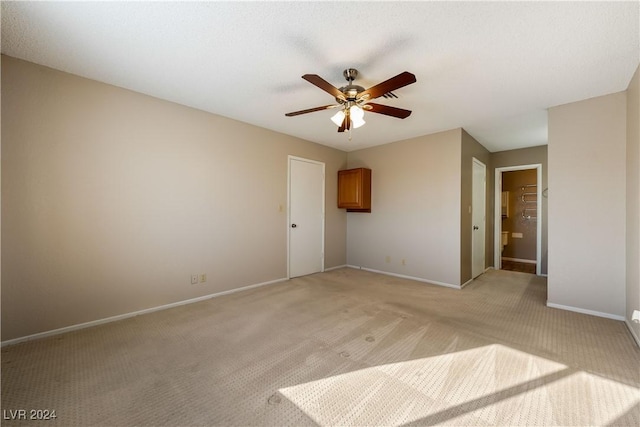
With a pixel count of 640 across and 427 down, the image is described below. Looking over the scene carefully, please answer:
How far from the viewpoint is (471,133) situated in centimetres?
423

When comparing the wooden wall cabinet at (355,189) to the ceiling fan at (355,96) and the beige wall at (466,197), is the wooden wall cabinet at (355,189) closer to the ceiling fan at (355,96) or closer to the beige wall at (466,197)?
the beige wall at (466,197)

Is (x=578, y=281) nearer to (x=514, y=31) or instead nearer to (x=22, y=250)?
(x=514, y=31)

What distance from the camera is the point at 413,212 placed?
4.54m

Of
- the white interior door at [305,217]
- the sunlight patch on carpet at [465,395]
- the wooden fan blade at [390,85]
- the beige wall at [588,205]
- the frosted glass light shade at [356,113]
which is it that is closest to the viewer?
the sunlight patch on carpet at [465,395]

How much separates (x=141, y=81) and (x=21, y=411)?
8.88 ft

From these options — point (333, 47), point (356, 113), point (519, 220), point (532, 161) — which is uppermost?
point (333, 47)

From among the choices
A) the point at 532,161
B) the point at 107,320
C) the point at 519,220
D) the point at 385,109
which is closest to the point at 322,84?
the point at 385,109

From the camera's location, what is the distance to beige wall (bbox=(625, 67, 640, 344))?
233 centimetres

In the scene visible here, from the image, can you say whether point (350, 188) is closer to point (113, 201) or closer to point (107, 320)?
point (113, 201)

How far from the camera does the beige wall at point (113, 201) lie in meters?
2.27

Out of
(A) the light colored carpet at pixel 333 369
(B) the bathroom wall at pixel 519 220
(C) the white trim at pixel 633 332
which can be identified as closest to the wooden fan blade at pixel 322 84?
(A) the light colored carpet at pixel 333 369

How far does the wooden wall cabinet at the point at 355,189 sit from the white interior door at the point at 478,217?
71.0 inches

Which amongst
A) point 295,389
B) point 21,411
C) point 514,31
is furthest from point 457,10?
point 21,411

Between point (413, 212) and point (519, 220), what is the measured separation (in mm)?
3846
